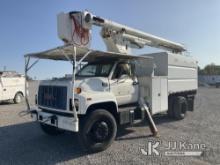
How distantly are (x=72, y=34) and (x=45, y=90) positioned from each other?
169cm

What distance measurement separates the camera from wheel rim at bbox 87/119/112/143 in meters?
5.77

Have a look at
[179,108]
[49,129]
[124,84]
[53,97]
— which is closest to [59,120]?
[53,97]

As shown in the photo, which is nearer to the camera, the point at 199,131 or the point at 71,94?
the point at 71,94

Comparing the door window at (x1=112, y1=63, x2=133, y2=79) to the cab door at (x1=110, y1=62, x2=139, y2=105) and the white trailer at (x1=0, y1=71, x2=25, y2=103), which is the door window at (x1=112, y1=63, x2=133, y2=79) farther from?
the white trailer at (x1=0, y1=71, x2=25, y2=103)

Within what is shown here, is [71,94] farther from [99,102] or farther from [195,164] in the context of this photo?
[195,164]

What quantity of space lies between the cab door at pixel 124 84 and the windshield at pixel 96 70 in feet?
0.76

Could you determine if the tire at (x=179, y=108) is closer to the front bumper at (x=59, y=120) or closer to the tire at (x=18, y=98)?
the front bumper at (x=59, y=120)

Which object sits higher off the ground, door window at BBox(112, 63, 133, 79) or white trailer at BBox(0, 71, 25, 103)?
door window at BBox(112, 63, 133, 79)

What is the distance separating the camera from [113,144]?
645 cm

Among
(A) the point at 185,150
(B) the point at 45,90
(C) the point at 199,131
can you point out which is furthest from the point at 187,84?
(B) the point at 45,90

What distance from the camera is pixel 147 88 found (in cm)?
789

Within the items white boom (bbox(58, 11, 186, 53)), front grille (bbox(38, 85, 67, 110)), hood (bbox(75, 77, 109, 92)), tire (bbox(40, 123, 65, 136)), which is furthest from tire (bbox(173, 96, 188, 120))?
front grille (bbox(38, 85, 67, 110))

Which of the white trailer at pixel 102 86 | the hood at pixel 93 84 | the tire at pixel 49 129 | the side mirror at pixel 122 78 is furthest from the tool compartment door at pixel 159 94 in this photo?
the tire at pixel 49 129

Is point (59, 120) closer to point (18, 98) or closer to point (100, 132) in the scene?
point (100, 132)
